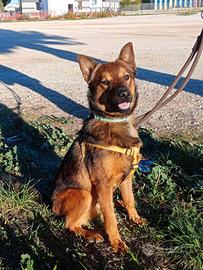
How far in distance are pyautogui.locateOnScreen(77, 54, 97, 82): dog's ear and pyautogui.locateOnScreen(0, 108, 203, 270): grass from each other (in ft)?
4.12

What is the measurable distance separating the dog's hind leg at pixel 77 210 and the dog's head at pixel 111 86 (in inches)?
29.6

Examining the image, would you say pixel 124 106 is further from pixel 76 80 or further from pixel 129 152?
pixel 76 80

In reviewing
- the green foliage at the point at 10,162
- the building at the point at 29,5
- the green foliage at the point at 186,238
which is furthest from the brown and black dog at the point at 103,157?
the building at the point at 29,5

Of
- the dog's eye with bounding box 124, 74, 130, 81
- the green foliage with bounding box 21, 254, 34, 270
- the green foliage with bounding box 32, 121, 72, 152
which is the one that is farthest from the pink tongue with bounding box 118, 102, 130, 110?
the green foliage with bounding box 32, 121, 72, 152

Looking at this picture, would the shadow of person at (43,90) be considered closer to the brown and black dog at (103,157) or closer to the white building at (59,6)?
the brown and black dog at (103,157)

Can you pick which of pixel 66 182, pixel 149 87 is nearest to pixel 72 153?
pixel 66 182

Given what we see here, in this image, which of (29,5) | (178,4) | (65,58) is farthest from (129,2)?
(65,58)

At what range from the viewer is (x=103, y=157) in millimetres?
3588

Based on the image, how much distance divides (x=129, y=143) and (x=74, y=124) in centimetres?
370

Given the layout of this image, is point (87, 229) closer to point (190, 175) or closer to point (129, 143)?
point (129, 143)

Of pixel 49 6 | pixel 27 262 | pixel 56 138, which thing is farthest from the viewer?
pixel 49 6

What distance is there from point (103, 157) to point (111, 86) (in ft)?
2.07

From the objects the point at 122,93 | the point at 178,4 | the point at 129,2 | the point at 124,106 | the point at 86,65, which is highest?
the point at 86,65

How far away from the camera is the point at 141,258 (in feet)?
11.1
